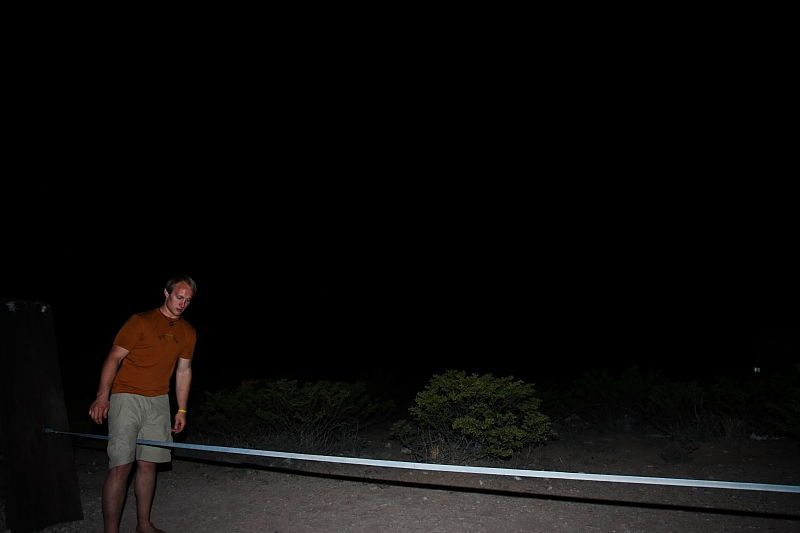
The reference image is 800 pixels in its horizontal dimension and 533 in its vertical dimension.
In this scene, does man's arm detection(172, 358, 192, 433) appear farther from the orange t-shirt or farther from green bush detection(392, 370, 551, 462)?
green bush detection(392, 370, 551, 462)

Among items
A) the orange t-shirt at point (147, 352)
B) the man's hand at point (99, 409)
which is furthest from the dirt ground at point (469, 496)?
the orange t-shirt at point (147, 352)

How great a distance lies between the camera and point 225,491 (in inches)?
203

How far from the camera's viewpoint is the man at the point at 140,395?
3816 mm

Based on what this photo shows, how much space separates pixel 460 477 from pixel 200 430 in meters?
3.06

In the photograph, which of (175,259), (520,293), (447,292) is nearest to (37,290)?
(175,259)

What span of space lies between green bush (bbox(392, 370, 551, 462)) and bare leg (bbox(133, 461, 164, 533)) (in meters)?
2.49

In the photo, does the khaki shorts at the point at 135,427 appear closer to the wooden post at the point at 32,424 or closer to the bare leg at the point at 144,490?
the bare leg at the point at 144,490

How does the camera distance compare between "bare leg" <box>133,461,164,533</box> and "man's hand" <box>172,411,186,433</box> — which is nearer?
"bare leg" <box>133,461,164,533</box>

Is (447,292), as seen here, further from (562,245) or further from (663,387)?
(663,387)

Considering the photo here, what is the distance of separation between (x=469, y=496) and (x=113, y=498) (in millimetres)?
2518

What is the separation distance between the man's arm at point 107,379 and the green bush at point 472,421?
280cm

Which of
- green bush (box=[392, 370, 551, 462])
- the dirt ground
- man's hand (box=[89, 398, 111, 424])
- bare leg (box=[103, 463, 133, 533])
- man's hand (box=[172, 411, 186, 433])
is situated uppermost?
man's hand (box=[89, 398, 111, 424])

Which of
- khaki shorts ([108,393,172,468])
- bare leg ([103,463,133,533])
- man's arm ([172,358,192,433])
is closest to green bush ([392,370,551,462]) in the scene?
man's arm ([172,358,192,433])

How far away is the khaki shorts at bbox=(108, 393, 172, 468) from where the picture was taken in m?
3.85
